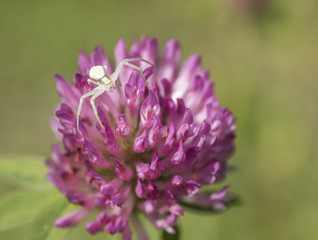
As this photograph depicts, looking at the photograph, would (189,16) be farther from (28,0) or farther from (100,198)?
(100,198)

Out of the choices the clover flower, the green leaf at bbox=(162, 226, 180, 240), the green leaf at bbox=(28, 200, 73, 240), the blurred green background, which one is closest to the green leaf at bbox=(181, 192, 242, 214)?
the clover flower

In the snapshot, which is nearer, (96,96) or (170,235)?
(96,96)

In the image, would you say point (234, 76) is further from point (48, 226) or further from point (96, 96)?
point (48, 226)

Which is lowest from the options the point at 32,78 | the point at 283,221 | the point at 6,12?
the point at 283,221

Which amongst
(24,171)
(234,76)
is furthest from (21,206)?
(234,76)

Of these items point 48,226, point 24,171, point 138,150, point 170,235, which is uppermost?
point 138,150

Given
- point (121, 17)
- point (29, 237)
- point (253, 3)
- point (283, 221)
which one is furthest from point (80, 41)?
point (29, 237)

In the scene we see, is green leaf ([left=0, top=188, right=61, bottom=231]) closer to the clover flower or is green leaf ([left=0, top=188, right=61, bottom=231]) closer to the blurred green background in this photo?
the clover flower
